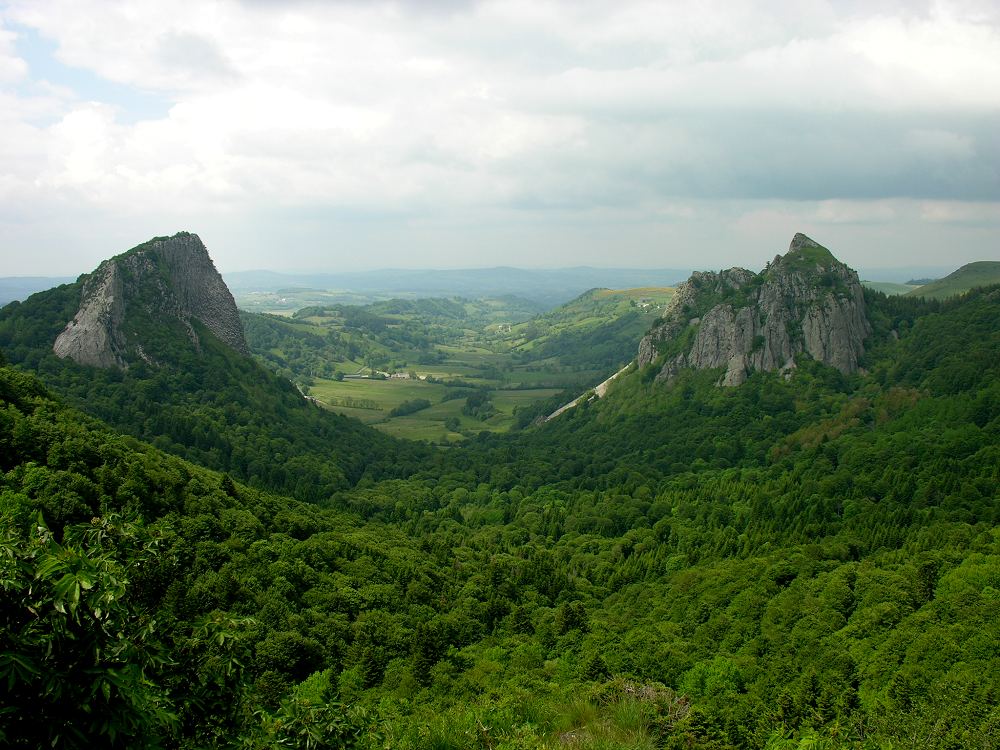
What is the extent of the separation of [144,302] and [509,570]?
122884mm

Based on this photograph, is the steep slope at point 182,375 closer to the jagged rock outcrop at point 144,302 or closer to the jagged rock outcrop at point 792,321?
the jagged rock outcrop at point 144,302

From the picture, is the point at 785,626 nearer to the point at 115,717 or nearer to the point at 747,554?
the point at 747,554

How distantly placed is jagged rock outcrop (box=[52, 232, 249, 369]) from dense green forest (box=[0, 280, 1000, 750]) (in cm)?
645

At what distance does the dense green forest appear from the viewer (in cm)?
1430

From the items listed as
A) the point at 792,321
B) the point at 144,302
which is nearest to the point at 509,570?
the point at 144,302

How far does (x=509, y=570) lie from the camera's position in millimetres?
97250

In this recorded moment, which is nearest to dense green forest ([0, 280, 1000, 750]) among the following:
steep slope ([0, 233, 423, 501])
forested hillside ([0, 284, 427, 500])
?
forested hillside ([0, 284, 427, 500])

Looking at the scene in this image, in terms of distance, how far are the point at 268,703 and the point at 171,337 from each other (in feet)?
459

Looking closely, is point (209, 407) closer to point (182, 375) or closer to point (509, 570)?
point (182, 375)

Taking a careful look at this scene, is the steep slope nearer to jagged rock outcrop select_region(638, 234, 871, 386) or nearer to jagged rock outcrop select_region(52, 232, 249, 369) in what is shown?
jagged rock outcrop select_region(52, 232, 249, 369)

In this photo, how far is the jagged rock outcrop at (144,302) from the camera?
147m

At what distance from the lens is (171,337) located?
165 m

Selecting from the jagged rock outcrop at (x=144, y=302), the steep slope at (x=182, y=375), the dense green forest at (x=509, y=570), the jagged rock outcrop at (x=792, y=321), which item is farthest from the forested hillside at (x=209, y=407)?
the jagged rock outcrop at (x=792, y=321)

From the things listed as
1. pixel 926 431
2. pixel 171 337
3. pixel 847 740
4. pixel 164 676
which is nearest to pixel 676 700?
pixel 847 740
